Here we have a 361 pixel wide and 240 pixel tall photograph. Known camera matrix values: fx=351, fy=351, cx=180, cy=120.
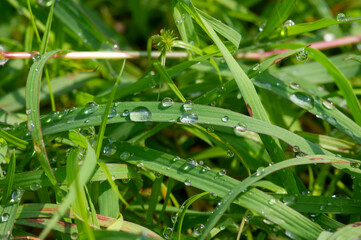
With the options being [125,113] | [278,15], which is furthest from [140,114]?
[278,15]

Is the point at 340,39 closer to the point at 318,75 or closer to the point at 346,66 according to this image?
the point at 346,66

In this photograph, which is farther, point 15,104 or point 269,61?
point 15,104

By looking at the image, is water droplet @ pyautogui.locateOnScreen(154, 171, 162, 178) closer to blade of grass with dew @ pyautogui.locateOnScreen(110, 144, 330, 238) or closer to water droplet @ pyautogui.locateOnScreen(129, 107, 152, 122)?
blade of grass with dew @ pyautogui.locateOnScreen(110, 144, 330, 238)

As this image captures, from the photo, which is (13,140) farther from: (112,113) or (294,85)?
(294,85)

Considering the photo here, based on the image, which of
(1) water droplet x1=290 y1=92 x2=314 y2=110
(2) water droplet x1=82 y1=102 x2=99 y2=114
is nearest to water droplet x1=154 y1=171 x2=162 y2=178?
(2) water droplet x1=82 y1=102 x2=99 y2=114

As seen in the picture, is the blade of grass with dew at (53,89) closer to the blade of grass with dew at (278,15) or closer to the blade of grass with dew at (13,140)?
the blade of grass with dew at (13,140)

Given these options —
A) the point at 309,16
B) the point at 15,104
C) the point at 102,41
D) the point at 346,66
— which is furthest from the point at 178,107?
the point at 309,16
